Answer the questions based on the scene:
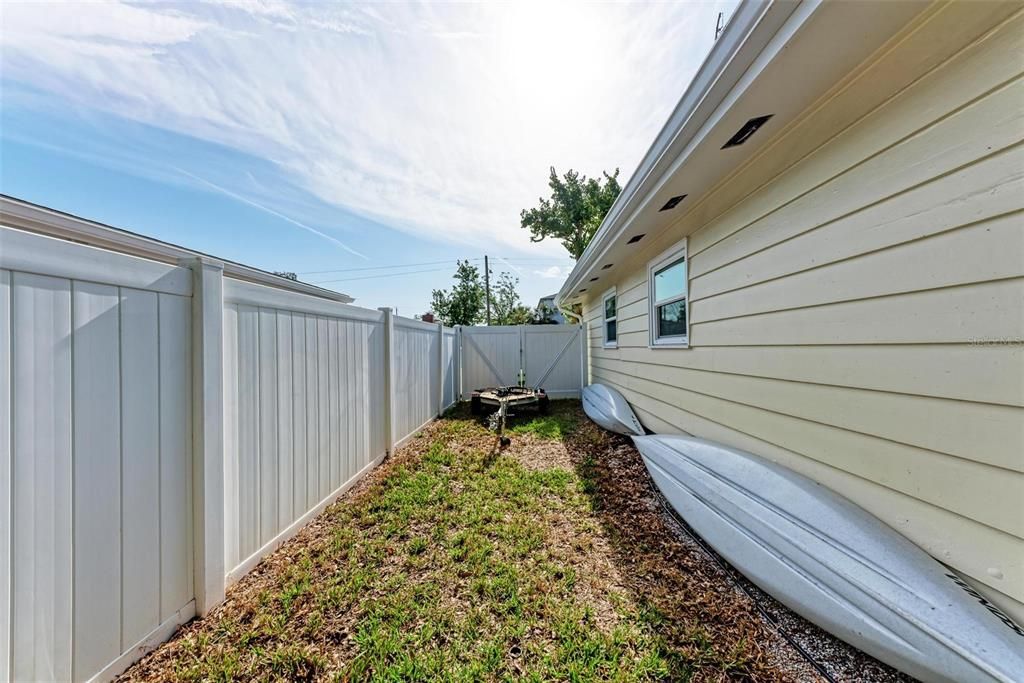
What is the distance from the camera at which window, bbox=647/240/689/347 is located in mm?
3691

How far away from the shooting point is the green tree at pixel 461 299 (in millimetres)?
16406

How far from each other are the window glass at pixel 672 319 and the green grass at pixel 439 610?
2.05 metres

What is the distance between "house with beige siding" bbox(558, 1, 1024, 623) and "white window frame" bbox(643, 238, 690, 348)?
2.41 feet

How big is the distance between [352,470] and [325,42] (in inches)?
179

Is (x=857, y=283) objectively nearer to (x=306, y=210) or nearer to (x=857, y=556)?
(x=857, y=556)

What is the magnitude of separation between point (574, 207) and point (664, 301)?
12.8m

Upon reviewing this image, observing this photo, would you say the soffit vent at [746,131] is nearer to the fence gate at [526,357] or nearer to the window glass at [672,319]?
the window glass at [672,319]

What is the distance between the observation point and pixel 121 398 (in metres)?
1.51

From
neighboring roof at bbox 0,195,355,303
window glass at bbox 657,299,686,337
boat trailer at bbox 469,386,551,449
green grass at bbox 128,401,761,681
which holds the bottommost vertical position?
green grass at bbox 128,401,761,681

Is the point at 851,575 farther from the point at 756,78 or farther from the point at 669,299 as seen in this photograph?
the point at 669,299

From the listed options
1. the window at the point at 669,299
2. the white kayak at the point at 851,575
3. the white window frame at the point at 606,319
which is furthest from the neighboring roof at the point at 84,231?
the white window frame at the point at 606,319

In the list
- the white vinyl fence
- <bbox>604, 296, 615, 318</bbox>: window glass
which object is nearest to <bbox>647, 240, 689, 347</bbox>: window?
<bbox>604, 296, 615, 318</bbox>: window glass

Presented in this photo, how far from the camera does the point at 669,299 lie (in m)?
4.02

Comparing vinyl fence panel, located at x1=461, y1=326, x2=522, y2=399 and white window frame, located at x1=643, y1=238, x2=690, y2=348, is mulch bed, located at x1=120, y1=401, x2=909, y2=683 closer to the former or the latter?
white window frame, located at x1=643, y1=238, x2=690, y2=348
